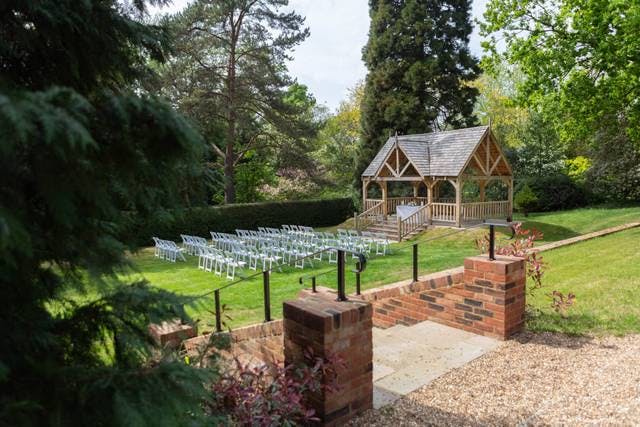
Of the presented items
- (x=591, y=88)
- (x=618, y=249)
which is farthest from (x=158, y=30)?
(x=591, y=88)

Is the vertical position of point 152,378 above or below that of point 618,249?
above

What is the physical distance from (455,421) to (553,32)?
1600 cm

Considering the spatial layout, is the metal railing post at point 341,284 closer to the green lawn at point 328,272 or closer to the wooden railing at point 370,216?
the green lawn at point 328,272

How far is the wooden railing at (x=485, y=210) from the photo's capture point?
64.1ft

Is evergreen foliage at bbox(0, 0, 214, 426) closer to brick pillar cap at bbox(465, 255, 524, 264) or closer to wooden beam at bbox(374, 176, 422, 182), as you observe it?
brick pillar cap at bbox(465, 255, 524, 264)

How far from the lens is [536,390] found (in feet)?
12.9

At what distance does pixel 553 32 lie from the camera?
50.8 ft

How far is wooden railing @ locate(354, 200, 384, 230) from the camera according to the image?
859 inches

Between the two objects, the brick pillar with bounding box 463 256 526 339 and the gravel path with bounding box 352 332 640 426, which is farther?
the brick pillar with bounding box 463 256 526 339

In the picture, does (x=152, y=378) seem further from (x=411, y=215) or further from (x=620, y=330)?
(x=411, y=215)

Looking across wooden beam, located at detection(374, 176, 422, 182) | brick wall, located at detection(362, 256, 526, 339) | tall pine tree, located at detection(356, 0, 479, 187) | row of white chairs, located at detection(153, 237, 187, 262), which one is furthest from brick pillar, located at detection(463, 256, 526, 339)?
tall pine tree, located at detection(356, 0, 479, 187)

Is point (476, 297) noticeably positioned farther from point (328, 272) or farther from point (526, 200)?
point (526, 200)

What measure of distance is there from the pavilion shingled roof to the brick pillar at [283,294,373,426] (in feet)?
53.6

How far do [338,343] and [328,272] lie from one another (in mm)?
3828
